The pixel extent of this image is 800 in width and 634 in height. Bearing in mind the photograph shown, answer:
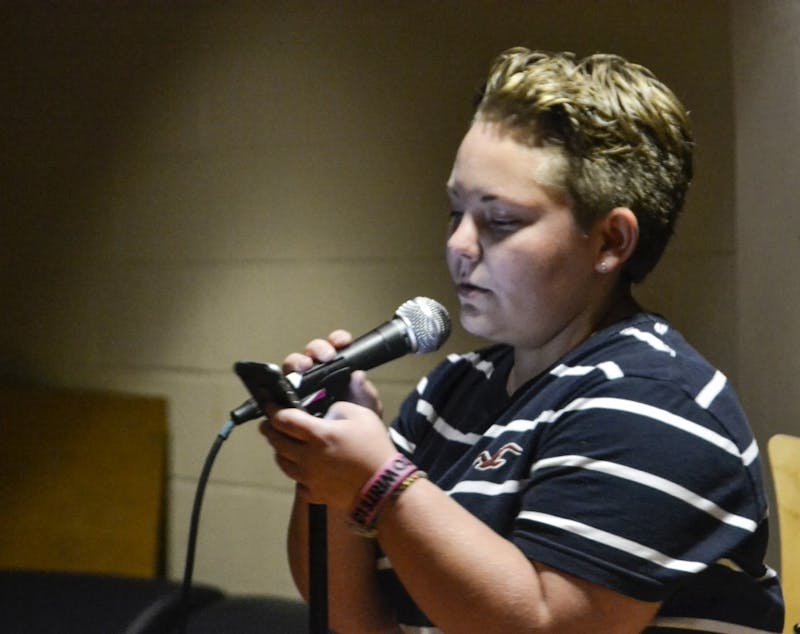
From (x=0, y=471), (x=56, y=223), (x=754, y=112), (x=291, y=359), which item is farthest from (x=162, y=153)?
(x=291, y=359)

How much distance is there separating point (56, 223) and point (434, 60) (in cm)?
113

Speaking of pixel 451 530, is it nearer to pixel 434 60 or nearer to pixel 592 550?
pixel 592 550

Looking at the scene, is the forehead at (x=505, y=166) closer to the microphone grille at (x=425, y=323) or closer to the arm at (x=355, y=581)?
the microphone grille at (x=425, y=323)

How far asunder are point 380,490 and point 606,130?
0.38 m

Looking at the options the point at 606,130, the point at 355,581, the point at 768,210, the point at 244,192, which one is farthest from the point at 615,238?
the point at 244,192

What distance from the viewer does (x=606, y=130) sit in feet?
3.06

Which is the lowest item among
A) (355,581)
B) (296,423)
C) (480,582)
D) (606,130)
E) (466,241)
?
(355,581)

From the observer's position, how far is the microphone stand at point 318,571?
92cm

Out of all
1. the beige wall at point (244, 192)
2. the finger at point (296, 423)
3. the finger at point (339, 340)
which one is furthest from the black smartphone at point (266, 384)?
the beige wall at point (244, 192)

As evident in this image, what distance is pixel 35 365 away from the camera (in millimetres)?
2621

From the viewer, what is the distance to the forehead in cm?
94

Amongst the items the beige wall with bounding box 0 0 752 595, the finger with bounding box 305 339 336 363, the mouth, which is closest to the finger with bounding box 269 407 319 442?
the finger with bounding box 305 339 336 363

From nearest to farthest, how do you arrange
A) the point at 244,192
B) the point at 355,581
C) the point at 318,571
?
the point at 318,571 < the point at 355,581 < the point at 244,192

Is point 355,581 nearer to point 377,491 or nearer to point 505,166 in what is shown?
point 377,491
